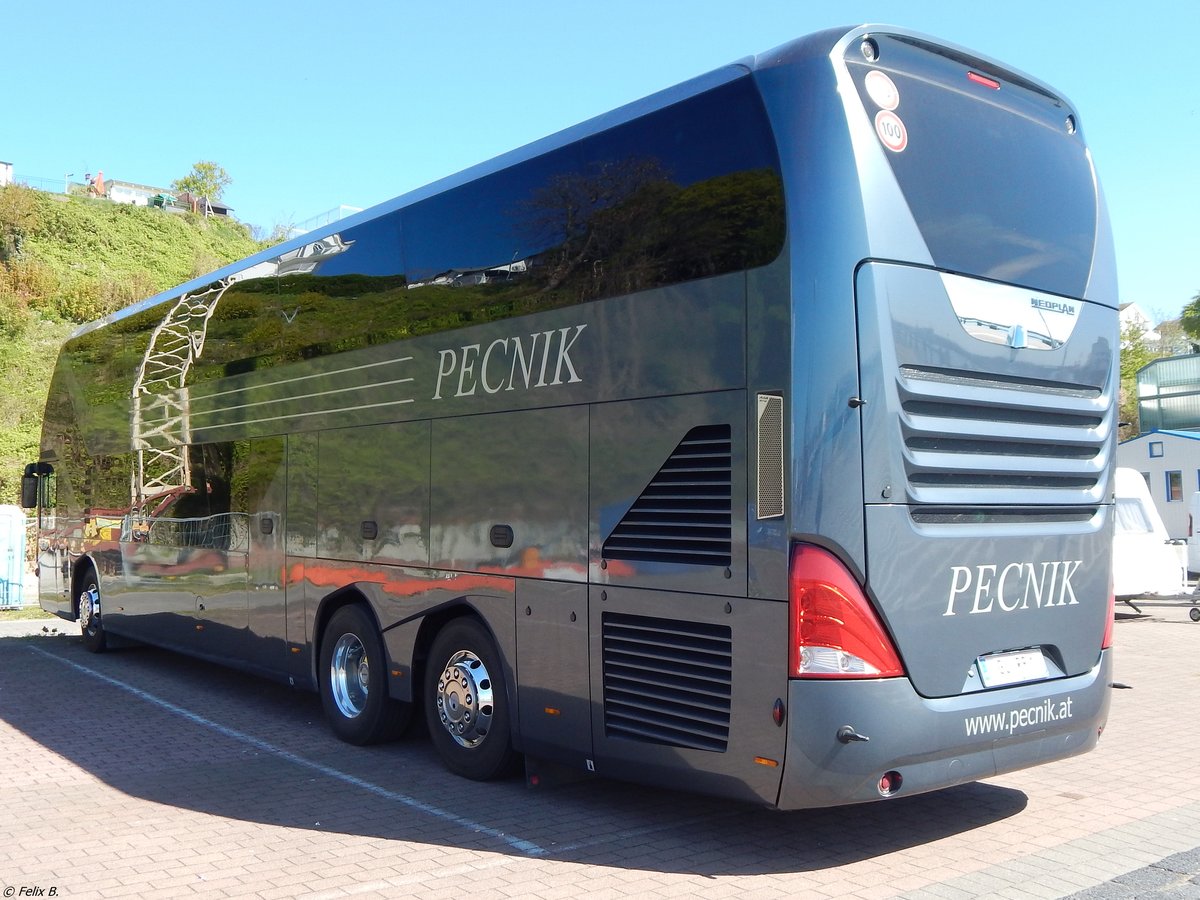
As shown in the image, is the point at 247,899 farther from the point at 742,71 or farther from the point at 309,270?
the point at 309,270

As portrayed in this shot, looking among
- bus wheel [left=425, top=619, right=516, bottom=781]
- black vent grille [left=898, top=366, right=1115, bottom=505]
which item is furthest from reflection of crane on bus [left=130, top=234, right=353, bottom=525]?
black vent grille [left=898, top=366, right=1115, bottom=505]

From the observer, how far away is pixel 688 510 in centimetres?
558

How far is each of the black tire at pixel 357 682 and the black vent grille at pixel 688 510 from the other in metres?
2.95

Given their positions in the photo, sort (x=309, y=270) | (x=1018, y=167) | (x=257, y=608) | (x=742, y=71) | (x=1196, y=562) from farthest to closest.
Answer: (x=1196, y=562), (x=257, y=608), (x=309, y=270), (x=1018, y=167), (x=742, y=71)

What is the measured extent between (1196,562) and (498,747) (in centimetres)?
1888

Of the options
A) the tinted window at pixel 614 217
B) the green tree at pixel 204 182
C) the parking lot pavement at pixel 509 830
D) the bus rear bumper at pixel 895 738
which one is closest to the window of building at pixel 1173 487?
the parking lot pavement at pixel 509 830

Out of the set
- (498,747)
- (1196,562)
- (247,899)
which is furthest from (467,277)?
(1196,562)

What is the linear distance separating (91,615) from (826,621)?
11752 millimetres

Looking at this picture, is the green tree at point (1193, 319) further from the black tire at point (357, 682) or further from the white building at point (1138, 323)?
the black tire at point (357, 682)

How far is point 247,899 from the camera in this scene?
5.12m

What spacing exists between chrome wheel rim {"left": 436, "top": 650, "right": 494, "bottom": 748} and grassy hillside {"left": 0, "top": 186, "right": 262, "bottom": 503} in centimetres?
3064

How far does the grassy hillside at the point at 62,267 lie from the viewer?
132 ft

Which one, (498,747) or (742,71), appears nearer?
(742,71)

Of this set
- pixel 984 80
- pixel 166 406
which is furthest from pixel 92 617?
pixel 984 80
